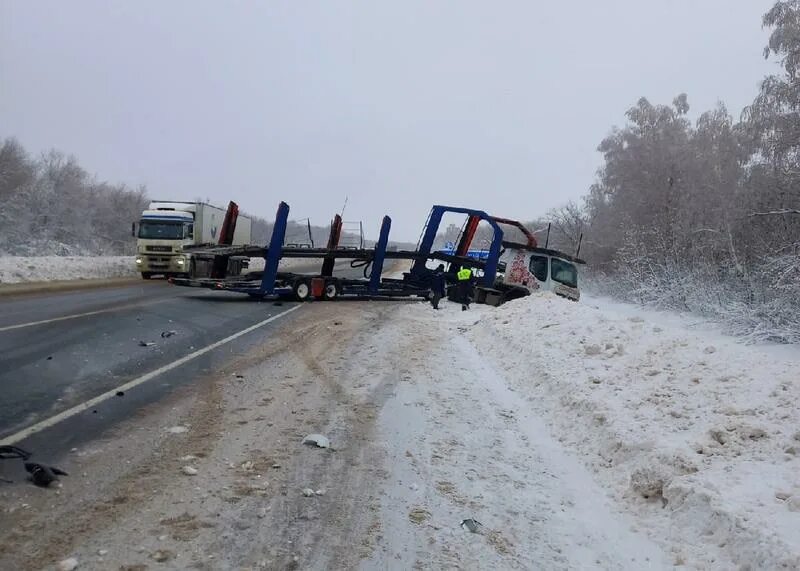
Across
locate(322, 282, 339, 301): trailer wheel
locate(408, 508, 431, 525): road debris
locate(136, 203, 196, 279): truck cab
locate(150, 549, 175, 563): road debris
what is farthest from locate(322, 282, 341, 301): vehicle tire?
locate(150, 549, 175, 563): road debris

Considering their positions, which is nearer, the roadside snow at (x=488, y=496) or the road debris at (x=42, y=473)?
the roadside snow at (x=488, y=496)

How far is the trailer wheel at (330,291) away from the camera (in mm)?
21703

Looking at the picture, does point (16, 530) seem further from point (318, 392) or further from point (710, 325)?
point (710, 325)

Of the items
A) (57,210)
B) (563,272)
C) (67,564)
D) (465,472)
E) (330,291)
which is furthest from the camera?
(57,210)

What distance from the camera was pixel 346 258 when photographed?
2144cm

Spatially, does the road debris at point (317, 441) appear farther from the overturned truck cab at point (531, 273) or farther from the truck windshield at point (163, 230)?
the truck windshield at point (163, 230)

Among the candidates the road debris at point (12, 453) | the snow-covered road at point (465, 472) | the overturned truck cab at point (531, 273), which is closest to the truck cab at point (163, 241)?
the overturned truck cab at point (531, 273)

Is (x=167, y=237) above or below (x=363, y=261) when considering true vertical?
above

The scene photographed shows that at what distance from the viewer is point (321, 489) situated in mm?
4645

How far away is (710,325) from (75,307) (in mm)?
15045

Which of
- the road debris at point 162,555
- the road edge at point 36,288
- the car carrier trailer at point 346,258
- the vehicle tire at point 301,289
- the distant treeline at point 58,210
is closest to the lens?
the road debris at point 162,555

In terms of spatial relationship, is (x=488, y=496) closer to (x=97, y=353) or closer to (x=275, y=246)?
(x=97, y=353)

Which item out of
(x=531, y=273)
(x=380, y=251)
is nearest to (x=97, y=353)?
(x=380, y=251)

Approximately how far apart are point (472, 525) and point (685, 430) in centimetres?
270
